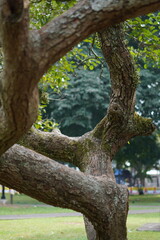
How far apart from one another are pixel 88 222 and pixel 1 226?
9821 mm

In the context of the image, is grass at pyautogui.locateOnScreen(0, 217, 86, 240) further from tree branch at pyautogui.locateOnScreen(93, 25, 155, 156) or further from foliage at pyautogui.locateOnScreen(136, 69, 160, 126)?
foliage at pyautogui.locateOnScreen(136, 69, 160, 126)

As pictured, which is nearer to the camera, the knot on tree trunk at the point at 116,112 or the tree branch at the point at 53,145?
the knot on tree trunk at the point at 116,112

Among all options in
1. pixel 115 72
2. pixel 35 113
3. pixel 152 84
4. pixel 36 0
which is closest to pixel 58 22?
pixel 35 113

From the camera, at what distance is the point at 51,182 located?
4.20 m

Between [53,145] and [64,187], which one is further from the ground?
[53,145]

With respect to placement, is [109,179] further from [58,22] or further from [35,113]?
[58,22]

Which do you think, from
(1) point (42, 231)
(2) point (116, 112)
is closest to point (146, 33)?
(2) point (116, 112)

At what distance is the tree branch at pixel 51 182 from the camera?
13.5 ft

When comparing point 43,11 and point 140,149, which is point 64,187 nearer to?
point 43,11

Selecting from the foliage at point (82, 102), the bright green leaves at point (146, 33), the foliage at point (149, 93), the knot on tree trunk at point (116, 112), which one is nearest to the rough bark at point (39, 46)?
the knot on tree trunk at point (116, 112)

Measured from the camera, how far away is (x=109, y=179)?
4.81m

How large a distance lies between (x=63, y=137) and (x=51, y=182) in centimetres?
165

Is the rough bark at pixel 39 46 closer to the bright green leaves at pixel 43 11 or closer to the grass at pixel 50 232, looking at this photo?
the bright green leaves at pixel 43 11

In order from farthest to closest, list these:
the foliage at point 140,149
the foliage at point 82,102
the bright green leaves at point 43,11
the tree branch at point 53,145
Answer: the foliage at point 140,149 → the foliage at point 82,102 → the bright green leaves at point 43,11 → the tree branch at point 53,145
